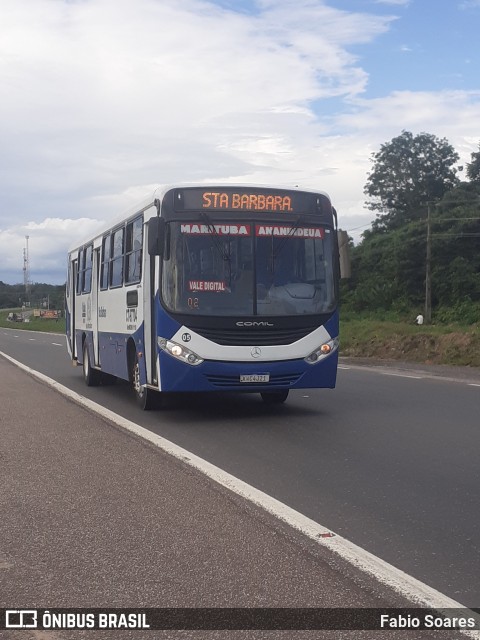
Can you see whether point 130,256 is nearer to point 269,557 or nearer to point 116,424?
point 116,424

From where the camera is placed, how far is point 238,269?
1247 centimetres

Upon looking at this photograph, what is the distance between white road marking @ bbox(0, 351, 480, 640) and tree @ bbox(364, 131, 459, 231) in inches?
2739

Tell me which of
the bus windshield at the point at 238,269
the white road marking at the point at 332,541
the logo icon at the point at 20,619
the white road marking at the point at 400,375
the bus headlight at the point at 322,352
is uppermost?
the bus windshield at the point at 238,269

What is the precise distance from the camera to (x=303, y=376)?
1278cm

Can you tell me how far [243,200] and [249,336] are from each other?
187 cm

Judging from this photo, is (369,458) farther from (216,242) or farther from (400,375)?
(400,375)

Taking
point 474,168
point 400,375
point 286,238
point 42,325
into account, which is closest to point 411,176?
point 474,168

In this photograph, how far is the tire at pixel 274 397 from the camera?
48.8ft

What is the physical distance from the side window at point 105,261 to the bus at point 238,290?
338cm

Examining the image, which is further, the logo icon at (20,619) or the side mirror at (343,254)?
the side mirror at (343,254)

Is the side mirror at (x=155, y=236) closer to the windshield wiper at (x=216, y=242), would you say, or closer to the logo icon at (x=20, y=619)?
the windshield wiper at (x=216, y=242)

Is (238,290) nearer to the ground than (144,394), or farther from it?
farther from it

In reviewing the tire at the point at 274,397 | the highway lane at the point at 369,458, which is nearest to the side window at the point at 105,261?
the highway lane at the point at 369,458

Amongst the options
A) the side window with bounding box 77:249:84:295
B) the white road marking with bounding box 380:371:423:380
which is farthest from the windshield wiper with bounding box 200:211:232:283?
the white road marking with bounding box 380:371:423:380
